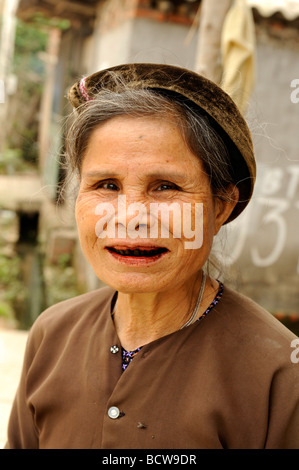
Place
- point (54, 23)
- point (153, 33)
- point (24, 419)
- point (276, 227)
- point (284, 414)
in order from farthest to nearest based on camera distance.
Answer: point (54, 23) < point (276, 227) < point (153, 33) < point (24, 419) < point (284, 414)

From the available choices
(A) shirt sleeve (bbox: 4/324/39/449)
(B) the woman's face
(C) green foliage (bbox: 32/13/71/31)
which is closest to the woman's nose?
(B) the woman's face

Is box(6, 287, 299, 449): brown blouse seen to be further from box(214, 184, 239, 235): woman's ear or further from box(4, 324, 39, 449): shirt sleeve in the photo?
box(214, 184, 239, 235): woman's ear

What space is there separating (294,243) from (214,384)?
5209mm

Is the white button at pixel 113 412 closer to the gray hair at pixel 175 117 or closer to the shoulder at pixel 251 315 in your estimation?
the shoulder at pixel 251 315

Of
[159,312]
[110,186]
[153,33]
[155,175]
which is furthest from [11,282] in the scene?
[155,175]

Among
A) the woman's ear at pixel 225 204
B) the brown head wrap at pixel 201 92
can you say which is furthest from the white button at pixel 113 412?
the brown head wrap at pixel 201 92

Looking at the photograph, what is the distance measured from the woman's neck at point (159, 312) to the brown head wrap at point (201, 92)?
1.28 feet

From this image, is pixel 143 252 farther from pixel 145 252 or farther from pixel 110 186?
pixel 110 186

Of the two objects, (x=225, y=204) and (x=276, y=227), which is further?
(x=276, y=227)

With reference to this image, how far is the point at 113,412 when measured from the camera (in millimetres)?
1405

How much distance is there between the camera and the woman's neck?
154 cm

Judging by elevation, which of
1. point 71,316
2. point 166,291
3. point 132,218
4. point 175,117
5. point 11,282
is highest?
point 175,117

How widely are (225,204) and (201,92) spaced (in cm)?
37
